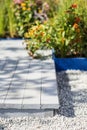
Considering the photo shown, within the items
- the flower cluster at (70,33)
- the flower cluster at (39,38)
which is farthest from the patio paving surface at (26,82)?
the flower cluster at (70,33)

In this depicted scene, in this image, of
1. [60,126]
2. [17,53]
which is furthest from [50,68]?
[60,126]

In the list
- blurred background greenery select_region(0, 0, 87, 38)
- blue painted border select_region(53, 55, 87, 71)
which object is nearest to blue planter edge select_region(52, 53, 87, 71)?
blue painted border select_region(53, 55, 87, 71)

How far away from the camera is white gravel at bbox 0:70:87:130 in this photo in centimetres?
413

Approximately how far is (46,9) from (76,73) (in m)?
2.24

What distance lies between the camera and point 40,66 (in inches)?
232

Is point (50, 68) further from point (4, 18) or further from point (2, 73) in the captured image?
point (4, 18)

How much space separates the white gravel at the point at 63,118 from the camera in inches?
163

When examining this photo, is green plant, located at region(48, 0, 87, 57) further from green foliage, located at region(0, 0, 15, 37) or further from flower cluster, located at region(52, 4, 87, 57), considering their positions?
green foliage, located at region(0, 0, 15, 37)

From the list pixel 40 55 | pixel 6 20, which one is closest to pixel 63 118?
pixel 40 55

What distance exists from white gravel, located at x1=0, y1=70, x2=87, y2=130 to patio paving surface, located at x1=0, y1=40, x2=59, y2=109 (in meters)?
0.14

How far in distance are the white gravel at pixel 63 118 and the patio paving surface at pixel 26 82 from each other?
0.46 ft

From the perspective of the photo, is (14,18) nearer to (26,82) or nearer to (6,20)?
(6,20)

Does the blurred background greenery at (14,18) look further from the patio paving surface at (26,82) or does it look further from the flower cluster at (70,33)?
the flower cluster at (70,33)

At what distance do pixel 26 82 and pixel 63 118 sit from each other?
1.01m
